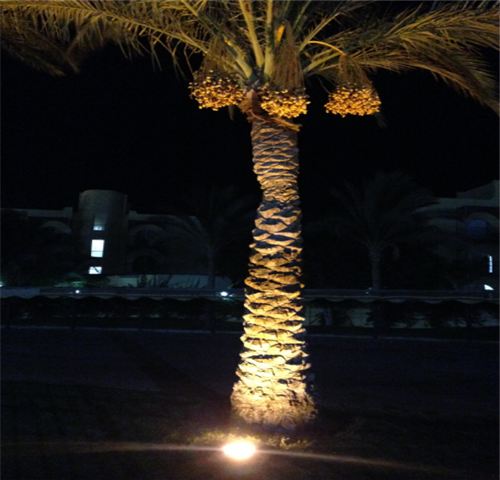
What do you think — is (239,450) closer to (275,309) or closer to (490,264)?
(275,309)

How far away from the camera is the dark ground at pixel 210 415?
16.8 feet

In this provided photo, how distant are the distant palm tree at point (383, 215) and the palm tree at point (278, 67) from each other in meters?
12.7

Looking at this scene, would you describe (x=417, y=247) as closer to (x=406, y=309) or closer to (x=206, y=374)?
(x=406, y=309)

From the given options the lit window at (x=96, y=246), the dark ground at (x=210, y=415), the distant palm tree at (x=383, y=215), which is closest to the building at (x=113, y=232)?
the lit window at (x=96, y=246)

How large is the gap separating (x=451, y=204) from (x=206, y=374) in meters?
22.4

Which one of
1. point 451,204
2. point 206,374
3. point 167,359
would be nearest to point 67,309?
point 167,359

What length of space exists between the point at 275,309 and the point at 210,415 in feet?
6.50

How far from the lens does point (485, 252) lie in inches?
1099

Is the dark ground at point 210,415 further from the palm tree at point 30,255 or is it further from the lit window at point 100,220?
the lit window at point 100,220

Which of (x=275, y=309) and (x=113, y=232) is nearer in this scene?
(x=275, y=309)

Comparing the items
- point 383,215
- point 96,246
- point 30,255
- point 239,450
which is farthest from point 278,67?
point 96,246

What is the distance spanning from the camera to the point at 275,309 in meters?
6.07

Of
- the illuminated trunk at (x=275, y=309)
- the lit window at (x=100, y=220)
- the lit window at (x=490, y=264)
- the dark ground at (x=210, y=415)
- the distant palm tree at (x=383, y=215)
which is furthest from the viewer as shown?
the lit window at (x=100, y=220)

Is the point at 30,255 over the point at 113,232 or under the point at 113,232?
under
